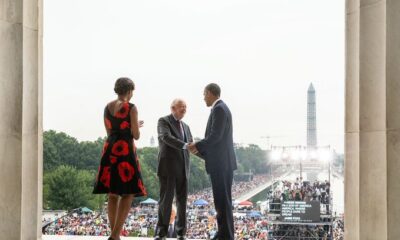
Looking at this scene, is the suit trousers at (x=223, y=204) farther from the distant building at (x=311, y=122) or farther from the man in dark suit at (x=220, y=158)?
the distant building at (x=311, y=122)

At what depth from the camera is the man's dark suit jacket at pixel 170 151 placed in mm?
5059

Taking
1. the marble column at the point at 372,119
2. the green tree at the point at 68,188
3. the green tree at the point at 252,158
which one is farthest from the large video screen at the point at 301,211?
the marble column at the point at 372,119

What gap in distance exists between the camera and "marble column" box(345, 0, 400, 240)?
367 cm

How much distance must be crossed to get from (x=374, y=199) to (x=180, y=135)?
2122mm

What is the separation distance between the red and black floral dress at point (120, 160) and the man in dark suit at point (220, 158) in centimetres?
68

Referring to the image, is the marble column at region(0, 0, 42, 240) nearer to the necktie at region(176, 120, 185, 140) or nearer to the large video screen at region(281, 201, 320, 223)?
the necktie at region(176, 120, 185, 140)

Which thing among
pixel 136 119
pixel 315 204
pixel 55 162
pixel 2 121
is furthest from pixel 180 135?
pixel 55 162

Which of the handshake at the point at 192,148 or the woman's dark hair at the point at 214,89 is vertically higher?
the woman's dark hair at the point at 214,89

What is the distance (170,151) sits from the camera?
5.17 meters

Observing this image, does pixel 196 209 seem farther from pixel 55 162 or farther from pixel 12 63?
pixel 12 63

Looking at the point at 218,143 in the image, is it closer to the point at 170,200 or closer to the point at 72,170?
the point at 170,200

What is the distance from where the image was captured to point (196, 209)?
4797 centimetres

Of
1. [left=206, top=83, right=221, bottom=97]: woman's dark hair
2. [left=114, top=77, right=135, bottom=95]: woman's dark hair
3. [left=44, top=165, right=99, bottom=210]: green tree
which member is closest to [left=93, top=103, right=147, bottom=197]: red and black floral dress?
[left=114, top=77, right=135, bottom=95]: woman's dark hair

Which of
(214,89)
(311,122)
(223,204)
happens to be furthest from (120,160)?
(311,122)
